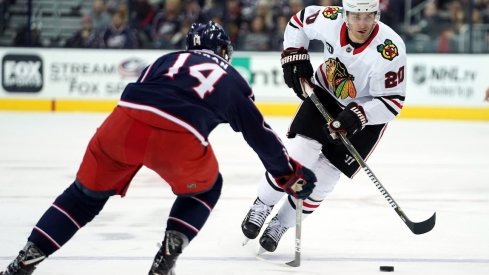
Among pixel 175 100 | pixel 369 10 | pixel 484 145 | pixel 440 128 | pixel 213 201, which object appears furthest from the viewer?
pixel 440 128

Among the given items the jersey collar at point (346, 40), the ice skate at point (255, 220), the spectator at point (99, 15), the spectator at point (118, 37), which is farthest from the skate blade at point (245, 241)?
the spectator at point (99, 15)

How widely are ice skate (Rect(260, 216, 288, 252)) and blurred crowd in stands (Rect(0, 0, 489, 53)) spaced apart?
606cm

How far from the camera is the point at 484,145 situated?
301 inches

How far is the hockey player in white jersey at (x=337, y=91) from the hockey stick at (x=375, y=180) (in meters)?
0.04

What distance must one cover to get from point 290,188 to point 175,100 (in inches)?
19.8

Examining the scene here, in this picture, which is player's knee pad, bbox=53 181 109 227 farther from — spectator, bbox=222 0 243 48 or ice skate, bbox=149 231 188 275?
spectator, bbox=222 0 243 48

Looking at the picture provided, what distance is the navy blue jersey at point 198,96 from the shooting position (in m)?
2.78

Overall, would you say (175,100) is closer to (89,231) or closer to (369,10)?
(369,10)

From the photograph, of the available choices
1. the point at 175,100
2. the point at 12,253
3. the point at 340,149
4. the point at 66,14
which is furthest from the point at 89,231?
the point at 66,14

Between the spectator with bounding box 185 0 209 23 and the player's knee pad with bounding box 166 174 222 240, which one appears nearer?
the player's knee pad with bounding box 166 174 222 240

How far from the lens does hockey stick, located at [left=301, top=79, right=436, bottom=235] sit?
146 inches

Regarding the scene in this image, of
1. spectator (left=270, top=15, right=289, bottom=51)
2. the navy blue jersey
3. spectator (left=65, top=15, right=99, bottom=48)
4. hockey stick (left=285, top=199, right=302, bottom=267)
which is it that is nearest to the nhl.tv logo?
spectator (left=65, top=15, right=99, bottom=48)

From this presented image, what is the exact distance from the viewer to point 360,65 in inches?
146

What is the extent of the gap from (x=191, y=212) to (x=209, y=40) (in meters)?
0.53
